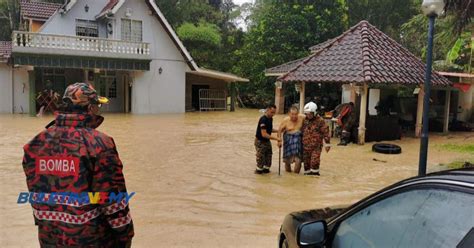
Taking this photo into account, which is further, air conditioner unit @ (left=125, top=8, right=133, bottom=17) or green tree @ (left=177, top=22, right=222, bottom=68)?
green tree @ (left=177, top=22, right=222, bottom=68)

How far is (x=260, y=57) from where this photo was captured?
28875 millimetres

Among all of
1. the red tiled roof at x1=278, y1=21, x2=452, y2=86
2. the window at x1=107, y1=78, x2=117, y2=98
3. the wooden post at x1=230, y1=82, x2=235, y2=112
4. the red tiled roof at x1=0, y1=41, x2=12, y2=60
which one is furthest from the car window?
the wooden post at x1=230, y1=82, x2=235, y2=112

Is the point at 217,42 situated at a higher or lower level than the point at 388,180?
higher

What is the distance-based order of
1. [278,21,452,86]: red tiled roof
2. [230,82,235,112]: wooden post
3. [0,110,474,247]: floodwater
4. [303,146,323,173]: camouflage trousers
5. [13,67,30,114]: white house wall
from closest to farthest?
[0,110,474,247]: floodwater, [303,146,323,173]: camouflage trousers, [278,21,452,86]: red tiled roof, [13,67,30,114]: white house wall, [230,82,235,112]: wooden post

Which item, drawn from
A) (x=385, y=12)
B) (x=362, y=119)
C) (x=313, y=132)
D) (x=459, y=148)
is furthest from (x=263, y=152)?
(x=385, y=12)

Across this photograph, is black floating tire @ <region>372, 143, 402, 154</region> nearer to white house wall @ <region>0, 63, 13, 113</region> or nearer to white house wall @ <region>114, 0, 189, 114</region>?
white house wall @ <region>114, 0, 189, 114</region>

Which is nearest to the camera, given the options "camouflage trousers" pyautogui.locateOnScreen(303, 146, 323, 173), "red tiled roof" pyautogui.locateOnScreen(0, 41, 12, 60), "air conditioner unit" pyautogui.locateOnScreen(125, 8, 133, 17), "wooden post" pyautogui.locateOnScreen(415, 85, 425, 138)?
"camouflage trousers" pyautogui.locateOnScreen(303, 146, 323, 173)

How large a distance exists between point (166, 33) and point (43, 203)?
75.2 ft

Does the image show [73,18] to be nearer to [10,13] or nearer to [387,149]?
[10,13]

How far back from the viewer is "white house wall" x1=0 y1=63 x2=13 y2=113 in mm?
22577

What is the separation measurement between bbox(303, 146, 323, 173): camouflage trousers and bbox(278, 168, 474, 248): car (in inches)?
231

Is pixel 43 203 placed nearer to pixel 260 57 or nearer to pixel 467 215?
pixel 467 215

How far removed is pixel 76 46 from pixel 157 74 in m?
4.72

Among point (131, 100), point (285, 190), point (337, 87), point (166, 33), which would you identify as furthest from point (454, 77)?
point (131, 100)
